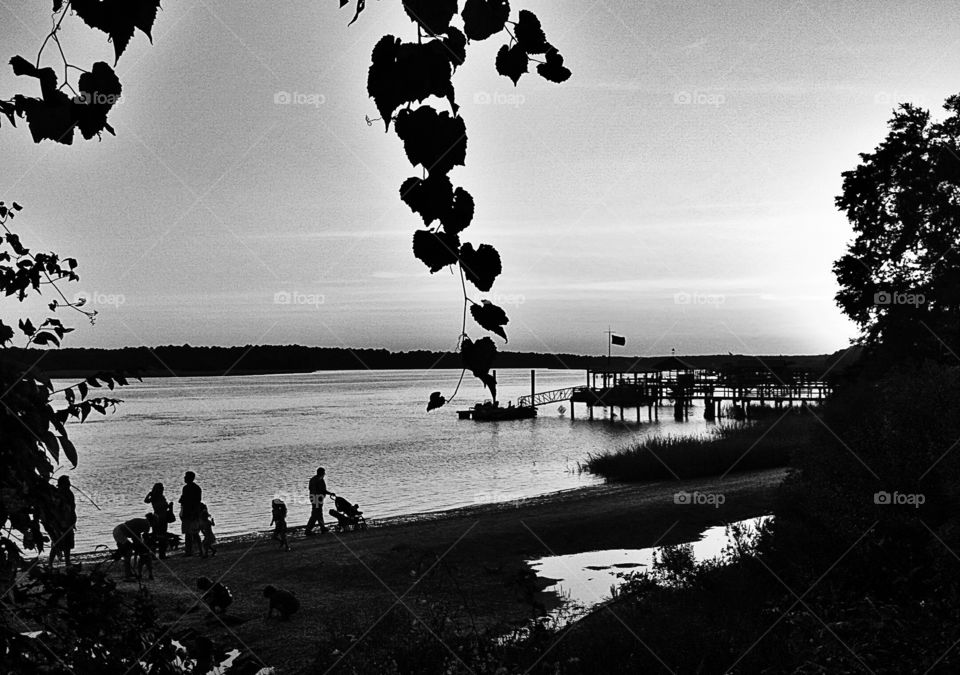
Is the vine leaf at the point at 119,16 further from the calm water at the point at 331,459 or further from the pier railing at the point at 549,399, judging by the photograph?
the pier railing at the point at 549,399

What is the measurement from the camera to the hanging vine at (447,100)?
1.10 m

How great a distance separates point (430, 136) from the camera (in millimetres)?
1112

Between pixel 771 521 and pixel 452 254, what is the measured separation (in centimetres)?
1254

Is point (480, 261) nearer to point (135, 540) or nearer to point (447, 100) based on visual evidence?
point (447, 100)

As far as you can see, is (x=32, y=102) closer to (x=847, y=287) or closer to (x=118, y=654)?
(x=118, y=654)

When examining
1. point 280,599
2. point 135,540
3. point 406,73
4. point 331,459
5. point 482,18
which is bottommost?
point 331,459

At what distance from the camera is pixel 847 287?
105ft

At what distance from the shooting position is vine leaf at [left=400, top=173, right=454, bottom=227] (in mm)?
1152

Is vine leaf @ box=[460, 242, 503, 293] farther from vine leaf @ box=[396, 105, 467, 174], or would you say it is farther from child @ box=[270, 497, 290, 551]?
child @ box=[270, 497, 290, 551]

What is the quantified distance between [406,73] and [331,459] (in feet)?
183

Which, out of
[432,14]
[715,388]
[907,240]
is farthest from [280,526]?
[715,388]

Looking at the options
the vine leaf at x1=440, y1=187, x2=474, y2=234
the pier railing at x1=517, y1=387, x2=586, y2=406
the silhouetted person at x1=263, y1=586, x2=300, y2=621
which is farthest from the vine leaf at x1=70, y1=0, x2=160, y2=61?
the pier railing at x1=517, y1=387, x2=586, y2=406

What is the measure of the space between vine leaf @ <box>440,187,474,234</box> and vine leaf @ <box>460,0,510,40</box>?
0.74 ft

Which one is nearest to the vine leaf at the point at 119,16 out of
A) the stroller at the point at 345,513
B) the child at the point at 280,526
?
the stroller at the point at 345,513
